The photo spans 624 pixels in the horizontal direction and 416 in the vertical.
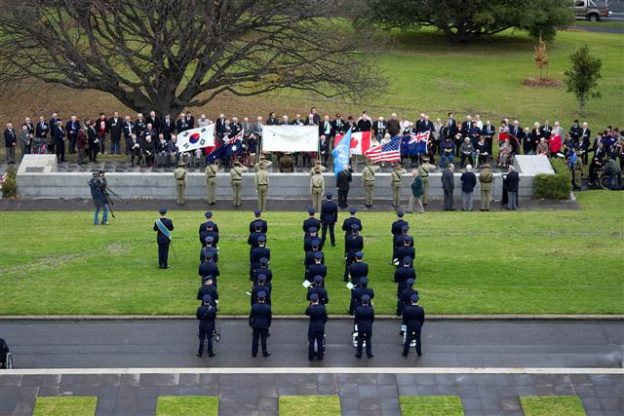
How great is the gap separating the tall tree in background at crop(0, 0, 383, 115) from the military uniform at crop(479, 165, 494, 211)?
28.7ft

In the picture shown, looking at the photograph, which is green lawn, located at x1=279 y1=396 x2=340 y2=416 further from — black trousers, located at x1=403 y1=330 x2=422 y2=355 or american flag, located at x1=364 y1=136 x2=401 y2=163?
american flag, located at x1=364 y1=136 x2=401 y2=163

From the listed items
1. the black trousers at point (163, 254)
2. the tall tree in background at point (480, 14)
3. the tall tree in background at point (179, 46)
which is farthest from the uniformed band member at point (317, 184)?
the tall tree in background at point (480, 14)

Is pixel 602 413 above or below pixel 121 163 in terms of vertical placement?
below

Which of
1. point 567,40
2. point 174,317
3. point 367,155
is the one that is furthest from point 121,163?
point 567,40

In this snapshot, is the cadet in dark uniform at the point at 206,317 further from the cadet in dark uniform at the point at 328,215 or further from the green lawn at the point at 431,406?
the cadet in dark uniform at the point at 328,215

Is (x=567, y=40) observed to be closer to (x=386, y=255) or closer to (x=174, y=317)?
(x=386, y=255)

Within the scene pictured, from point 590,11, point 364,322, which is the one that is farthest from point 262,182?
point 590,11

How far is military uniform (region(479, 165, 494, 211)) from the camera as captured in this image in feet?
126

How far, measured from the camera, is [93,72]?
149 feet

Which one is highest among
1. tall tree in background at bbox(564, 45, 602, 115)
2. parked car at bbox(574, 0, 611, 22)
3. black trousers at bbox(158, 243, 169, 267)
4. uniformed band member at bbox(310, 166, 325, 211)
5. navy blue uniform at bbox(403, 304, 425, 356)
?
parked car at bbox(574, 0, 611, 22)

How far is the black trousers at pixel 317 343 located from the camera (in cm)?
2416

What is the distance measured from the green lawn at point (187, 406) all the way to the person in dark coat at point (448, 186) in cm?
1752

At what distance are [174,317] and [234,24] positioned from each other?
20.9 meters

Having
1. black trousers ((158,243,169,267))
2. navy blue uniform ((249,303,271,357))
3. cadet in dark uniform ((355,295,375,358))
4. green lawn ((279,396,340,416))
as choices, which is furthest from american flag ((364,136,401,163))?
green lawn ((279,396,340,416))
